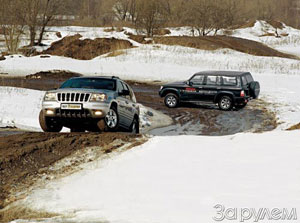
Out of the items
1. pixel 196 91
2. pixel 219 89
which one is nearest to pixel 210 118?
pixel 219 89

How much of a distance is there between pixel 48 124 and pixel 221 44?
35478 millimetres

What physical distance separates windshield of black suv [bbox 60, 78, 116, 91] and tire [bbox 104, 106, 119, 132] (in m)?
0.77

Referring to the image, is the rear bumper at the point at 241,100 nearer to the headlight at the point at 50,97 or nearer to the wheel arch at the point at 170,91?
the wheel arch at the point at 170,91

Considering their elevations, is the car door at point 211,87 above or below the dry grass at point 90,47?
below

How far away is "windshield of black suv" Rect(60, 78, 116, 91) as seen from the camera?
1306 centimetres

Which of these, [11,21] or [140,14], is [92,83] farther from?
[140,14]

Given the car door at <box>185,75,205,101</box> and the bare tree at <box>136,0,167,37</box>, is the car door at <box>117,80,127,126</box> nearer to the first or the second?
the car door at <box>185,75,205,101</box>

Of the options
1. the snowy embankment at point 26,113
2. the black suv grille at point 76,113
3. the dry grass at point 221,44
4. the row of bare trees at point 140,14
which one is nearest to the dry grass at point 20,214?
the black suv grille at point 76,113

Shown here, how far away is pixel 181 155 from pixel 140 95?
15563 millimetres

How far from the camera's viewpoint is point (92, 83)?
13219 millimetres

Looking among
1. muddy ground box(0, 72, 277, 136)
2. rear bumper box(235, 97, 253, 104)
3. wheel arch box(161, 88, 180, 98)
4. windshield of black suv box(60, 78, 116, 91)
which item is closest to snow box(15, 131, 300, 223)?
windshield of black suv box(60, 78, 116, 91)

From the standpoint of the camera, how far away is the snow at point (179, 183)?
285 inches

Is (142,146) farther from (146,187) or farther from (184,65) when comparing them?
(184,65)

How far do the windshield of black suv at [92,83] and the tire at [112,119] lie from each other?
77 centimetres
